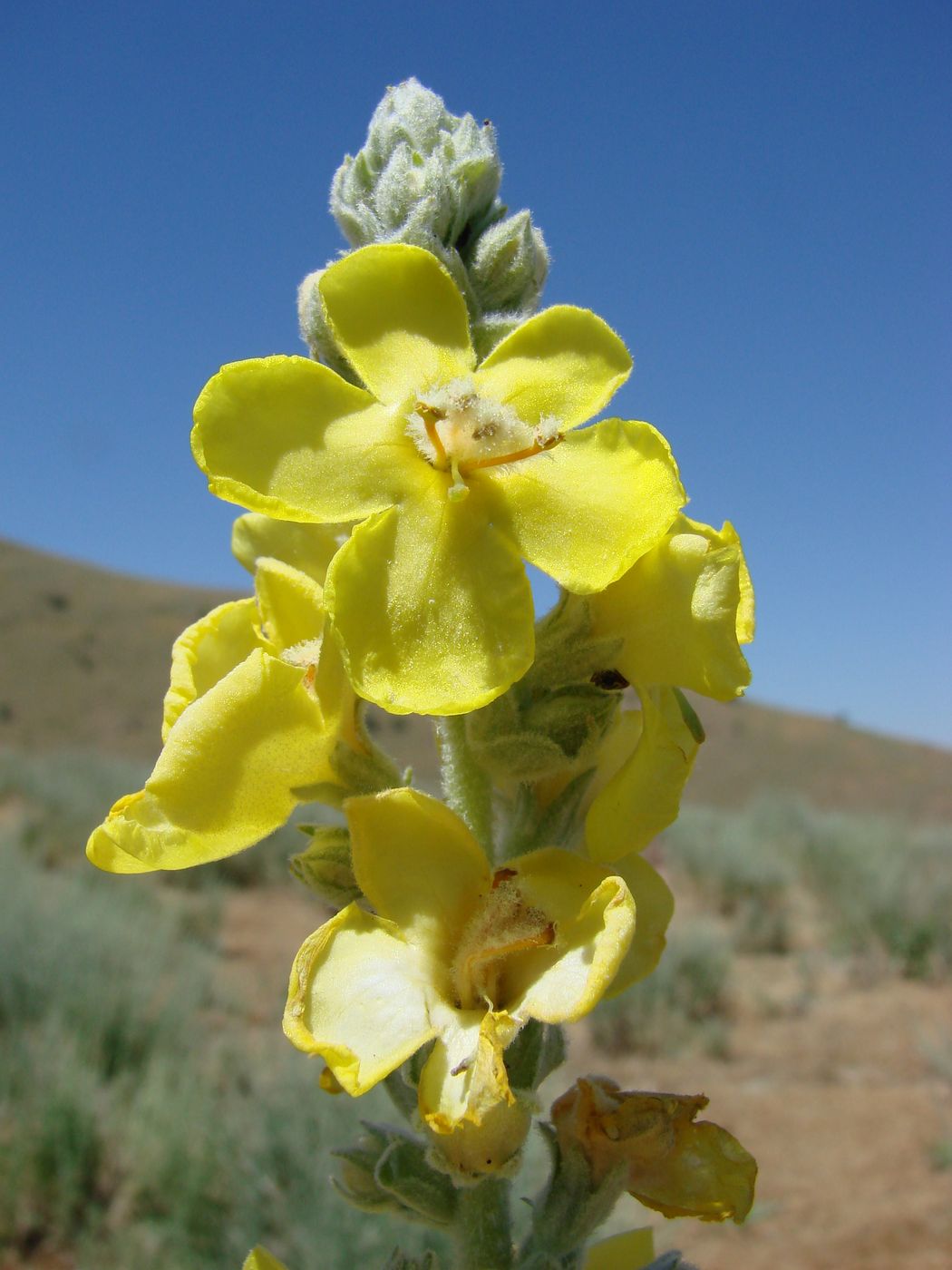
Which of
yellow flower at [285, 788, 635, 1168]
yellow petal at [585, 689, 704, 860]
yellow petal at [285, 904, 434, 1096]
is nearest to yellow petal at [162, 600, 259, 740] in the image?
yellow flower at [285, 788, 635, 1168]

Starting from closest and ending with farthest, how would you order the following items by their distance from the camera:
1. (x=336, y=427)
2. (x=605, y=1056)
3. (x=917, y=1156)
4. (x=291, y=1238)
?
(x=336, y=427) → (x=291, y=1238) → (x=917, y=1156) → (x=605, y=1056)

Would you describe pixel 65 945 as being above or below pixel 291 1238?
above

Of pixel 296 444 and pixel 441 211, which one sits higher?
pixel 441 211

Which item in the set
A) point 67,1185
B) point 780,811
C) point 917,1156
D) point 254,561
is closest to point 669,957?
point 917,1156

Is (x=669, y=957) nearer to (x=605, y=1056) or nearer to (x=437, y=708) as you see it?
(x=605, y=1056)

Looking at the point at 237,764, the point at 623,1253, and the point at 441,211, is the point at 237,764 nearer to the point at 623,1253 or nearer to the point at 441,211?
the point at 441,211

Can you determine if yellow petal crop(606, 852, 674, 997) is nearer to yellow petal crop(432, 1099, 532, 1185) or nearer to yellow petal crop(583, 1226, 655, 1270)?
yellow petal crop(432, 1099, 532, 1185)

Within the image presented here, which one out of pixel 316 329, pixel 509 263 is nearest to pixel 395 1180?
pixel 316 329
